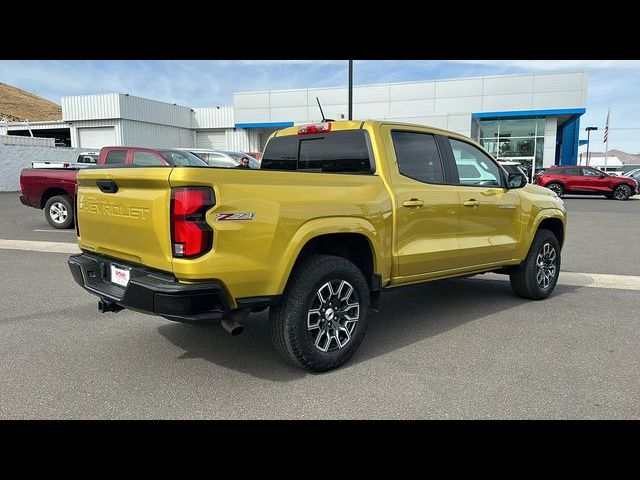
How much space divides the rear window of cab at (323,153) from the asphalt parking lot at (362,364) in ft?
5.17

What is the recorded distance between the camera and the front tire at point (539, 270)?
566cm

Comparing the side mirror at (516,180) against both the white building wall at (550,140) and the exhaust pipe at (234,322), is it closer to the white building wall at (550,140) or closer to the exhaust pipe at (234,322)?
the exhaust pipe at (234,322)

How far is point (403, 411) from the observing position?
3.09 metres

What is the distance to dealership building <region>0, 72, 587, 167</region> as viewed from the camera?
27.7 metres

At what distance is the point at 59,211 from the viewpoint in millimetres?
11289

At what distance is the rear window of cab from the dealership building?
25839 millimetres

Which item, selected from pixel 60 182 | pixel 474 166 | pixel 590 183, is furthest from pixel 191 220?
pixel 590 183

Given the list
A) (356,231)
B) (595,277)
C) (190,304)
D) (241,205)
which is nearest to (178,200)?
(241,205)

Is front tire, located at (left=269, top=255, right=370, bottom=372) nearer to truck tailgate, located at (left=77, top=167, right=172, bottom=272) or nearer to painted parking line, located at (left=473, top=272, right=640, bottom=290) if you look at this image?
truck tailgate, located at (left=77, top=167, right=172, bottom=272)

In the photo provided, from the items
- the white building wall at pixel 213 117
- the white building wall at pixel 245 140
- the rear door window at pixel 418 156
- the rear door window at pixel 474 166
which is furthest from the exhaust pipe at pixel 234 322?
the white building wall at pixel 213 117

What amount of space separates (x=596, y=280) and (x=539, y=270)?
5.54 ft

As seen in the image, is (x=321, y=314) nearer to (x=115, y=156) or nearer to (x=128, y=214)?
(x=128, y=214)

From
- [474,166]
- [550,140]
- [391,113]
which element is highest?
[391,113]
